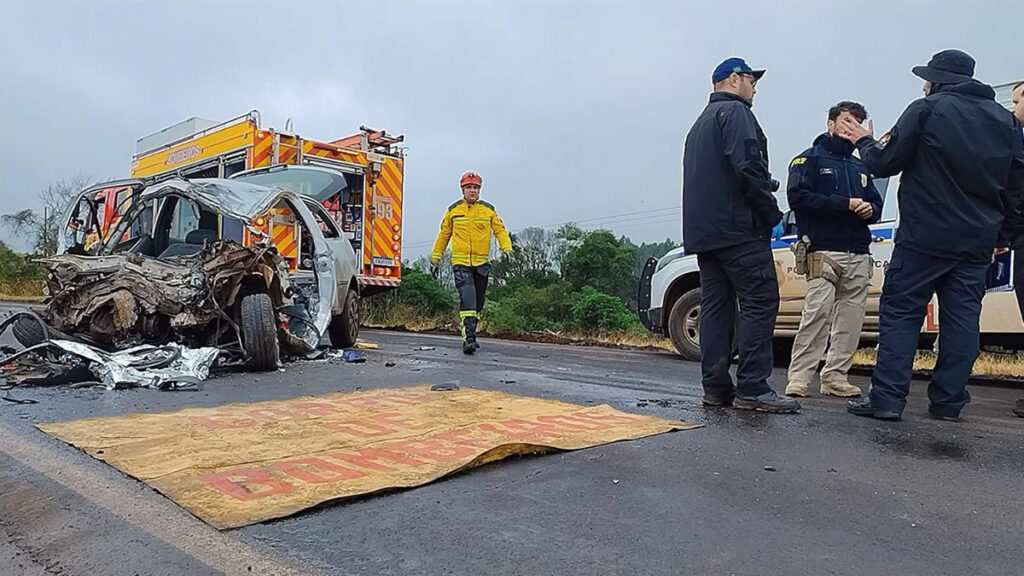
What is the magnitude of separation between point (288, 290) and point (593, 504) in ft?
14.0

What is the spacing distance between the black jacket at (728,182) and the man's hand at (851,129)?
0.71 metres

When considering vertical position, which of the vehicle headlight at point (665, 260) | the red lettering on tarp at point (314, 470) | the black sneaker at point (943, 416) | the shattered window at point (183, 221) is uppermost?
the shattered window at point (183, 221)

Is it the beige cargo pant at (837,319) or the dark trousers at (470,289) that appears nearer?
the beige cargo pant at (837,319)

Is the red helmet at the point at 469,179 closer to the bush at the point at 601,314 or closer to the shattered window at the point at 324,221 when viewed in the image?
the shattered window at the point at 324,221

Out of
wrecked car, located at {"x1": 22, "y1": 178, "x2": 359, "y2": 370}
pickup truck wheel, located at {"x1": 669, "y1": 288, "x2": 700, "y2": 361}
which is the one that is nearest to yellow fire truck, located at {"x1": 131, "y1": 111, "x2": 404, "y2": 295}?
wrecked car, located at {"x1": 22, "y1": 178, "x2": 359, "y2": 370}

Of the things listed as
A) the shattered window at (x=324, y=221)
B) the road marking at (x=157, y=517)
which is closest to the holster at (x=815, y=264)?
the road marking at (x=157, y=517)

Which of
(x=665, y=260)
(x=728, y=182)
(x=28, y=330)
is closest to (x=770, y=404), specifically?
(x=728, y=182)

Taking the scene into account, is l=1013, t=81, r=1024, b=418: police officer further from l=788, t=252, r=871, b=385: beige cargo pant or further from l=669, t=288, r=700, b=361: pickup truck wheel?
l=669, t=288, r=700, b=361: pickup truck wheel

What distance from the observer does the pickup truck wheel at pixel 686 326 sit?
7637mm

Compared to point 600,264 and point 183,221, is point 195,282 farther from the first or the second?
point 600,264

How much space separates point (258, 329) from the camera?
17.7 feet

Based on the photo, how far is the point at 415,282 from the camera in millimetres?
17547

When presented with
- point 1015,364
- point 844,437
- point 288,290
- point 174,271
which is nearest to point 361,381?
point 288,290

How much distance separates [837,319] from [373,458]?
11.0ft
